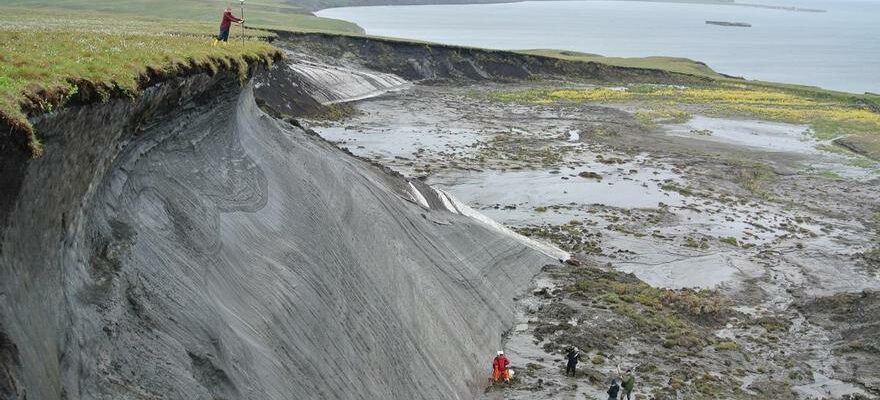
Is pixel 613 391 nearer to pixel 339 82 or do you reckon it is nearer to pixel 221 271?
pixel 221 271

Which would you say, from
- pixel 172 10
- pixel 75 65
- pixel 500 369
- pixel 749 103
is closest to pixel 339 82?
pixel 172 10

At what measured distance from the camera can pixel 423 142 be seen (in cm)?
5269

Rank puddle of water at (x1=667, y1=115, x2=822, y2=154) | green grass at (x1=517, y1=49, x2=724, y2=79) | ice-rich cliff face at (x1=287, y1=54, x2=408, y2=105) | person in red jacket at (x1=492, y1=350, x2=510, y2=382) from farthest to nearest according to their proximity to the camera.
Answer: green grass at (x1=517, y1=49, x2=724, y2=79) < ice-rich cliff face at (x1=287, y1=54, x2=408, y2=105) < puddle of water at (x1=667, y1=115, x2=822, y2=154) < person in red jacket at (x1=492, y1=350, x2=510, y2=382)

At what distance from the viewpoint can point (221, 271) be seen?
1577 centimetres

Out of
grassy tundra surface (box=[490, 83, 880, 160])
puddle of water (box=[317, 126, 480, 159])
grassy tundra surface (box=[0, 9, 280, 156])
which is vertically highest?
grassy tundra surface (box=[0, 9, 280, 156])

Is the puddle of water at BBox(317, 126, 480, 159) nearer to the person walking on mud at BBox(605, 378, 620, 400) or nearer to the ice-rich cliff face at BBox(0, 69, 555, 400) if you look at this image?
the ice-rich cliff face at BBox(0, 69, 555, 400)

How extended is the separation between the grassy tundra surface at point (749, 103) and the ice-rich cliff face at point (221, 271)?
47.7 meters

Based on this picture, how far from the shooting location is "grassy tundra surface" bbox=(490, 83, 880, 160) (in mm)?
68000

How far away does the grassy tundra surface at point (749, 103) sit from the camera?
223 feet

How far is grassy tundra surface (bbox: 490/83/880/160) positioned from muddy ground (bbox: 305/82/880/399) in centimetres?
317

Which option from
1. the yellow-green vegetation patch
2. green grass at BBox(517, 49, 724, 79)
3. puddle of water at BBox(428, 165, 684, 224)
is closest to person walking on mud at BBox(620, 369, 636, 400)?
the yellow-green vegetation patch

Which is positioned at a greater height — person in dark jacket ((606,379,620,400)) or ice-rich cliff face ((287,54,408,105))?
ice-rich cliff face ((287,54,408,105))

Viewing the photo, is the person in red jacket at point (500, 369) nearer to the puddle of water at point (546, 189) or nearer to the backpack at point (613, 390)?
the backpack at point (613, 390)

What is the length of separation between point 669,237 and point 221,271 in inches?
964
